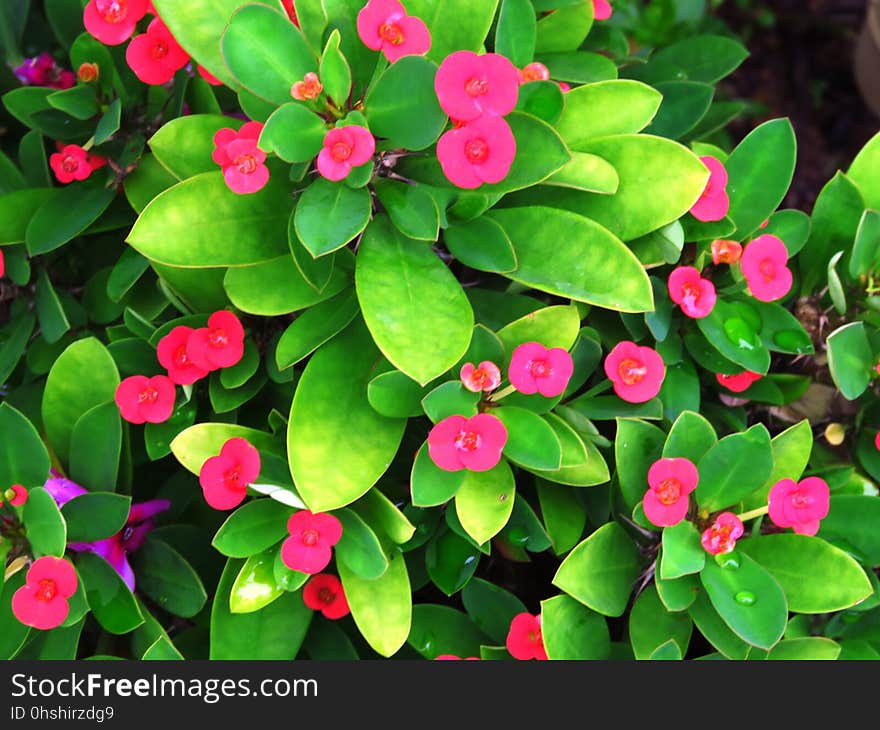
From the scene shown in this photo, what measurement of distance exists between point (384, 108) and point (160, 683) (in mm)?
853

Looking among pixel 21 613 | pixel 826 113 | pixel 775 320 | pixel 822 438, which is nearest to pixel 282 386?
pixel 21 613

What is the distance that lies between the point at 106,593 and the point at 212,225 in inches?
22.4

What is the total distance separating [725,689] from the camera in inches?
53.2

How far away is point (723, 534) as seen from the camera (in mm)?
1293

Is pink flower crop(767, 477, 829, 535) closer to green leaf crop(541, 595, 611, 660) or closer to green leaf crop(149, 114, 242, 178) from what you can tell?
green leaf crop(541, 595, 611, 660)

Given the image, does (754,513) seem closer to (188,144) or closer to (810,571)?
(810,571)

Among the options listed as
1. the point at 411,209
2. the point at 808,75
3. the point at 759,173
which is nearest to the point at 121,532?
the point at 411,209

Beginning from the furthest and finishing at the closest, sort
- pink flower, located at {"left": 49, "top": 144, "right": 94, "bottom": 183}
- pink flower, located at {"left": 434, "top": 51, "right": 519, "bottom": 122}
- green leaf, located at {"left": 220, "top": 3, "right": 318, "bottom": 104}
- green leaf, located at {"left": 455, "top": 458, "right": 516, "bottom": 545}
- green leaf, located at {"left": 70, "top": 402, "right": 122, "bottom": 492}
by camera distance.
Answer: pink flower, located at {"left": 49, "top": 144, "right": 94, "bottom": 183}
green leaf, located at {"left": 70, "top": 402, "right": 122, "bottom": 492}
green leaf, located at {"left": 455, "top": 458, "right": 516, "bottom": 545}
green leaf, located at {"left": 220, "top": 3, "right": 318, "bottom": 104}
pink flower, located at {"left": 434, "top": 51, "right": 519, "bottom": 122}

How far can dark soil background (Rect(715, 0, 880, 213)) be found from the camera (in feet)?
9.85

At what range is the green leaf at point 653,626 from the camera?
1381 millimetres

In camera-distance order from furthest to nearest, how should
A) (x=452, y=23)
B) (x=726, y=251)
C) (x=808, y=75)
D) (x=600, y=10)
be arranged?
(x=808, y=75) < (x=600, y=10) < (x=726, y=251) < (x=452, y=23)

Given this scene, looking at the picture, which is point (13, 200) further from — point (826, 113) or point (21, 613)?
point (826, 113)

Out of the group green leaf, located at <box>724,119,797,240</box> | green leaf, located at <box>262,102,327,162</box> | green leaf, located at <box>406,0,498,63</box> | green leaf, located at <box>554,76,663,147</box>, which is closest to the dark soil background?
green leaf, located at <box>724,119,797,240</box>

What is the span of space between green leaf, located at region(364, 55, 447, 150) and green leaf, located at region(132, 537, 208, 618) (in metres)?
0.72
